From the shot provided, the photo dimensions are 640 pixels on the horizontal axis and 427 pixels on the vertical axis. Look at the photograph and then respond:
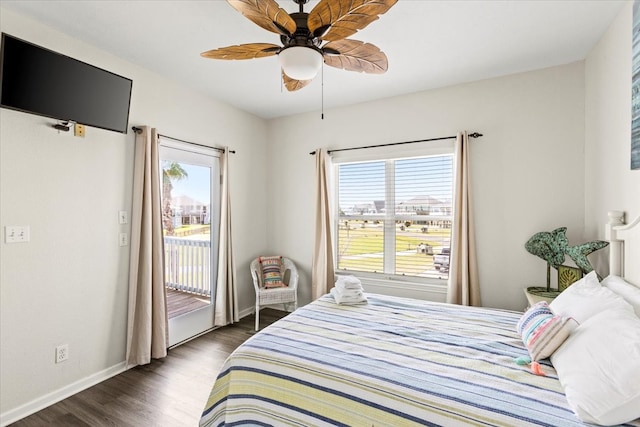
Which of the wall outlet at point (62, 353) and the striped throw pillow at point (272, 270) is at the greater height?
the striped throw pillow at point (272, 270)

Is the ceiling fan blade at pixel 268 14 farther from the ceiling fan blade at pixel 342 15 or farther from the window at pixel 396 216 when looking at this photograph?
the window at pixel 396 216

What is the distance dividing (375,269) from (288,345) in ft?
7.14

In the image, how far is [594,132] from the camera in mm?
2510

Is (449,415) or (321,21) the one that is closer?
(449,415)

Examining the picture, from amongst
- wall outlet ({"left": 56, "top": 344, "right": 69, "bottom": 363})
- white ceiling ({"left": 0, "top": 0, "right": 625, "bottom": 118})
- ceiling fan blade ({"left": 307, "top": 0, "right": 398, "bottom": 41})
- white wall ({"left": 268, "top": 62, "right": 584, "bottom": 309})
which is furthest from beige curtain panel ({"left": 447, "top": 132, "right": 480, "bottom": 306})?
wall outlet ({"left": 56, "top": 344, "right": 69, "bottom": 363})

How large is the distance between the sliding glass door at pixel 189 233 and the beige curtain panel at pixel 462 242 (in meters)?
2.63

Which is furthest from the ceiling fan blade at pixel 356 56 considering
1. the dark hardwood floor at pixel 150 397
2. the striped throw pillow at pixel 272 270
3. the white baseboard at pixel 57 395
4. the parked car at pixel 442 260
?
the white baseboard at pixel 57 395

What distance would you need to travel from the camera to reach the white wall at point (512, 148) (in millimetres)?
2748

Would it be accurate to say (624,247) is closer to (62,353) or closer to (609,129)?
(609,129)

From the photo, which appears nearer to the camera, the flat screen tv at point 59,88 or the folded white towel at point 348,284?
the flat screen tv at point 59,88

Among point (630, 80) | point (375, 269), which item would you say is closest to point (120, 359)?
A: point (375, 269)

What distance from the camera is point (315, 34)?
1637 mm

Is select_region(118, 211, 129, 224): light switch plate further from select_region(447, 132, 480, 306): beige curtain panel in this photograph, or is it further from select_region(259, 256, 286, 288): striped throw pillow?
select_region(447, 132, 480, 306): beige curtain panel

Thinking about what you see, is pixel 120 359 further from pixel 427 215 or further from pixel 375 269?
pixel 427 215
